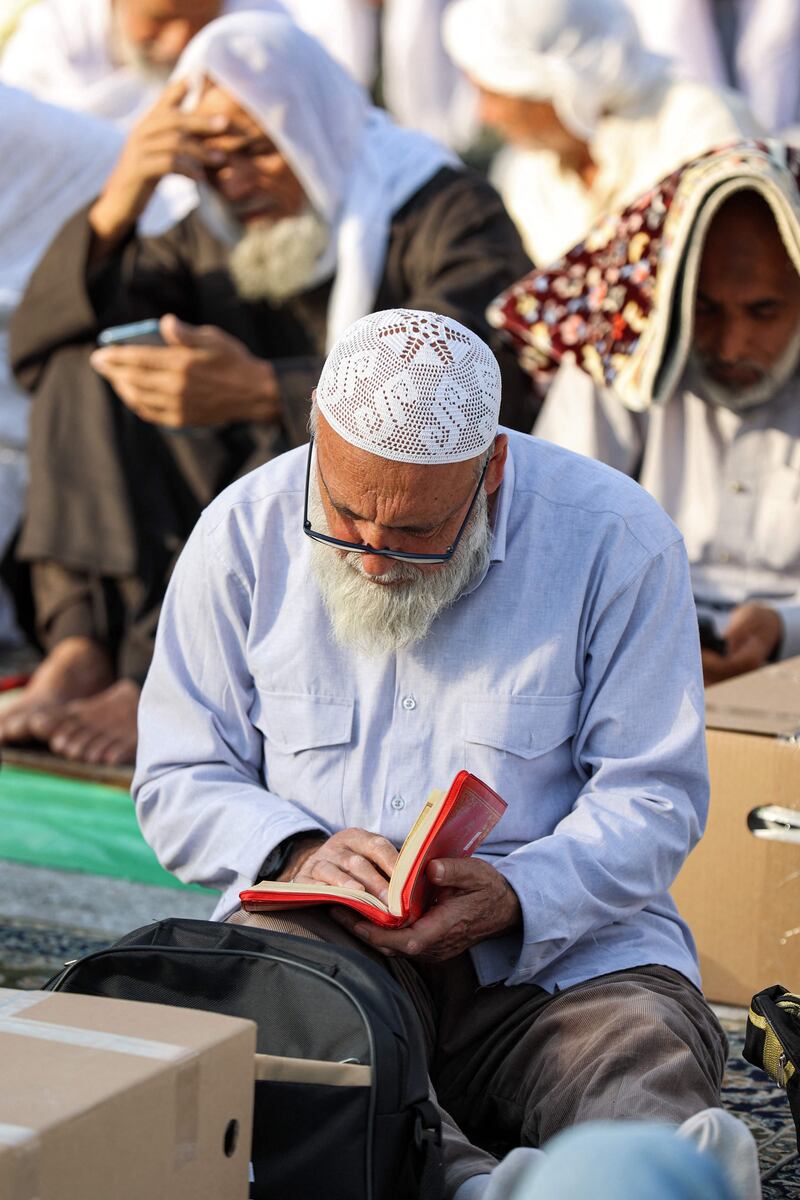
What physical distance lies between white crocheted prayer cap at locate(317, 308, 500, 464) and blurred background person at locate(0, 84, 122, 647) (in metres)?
3.40

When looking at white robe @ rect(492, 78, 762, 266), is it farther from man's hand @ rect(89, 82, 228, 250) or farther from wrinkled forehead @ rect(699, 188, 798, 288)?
wrinkled forehead @ rect(699, 188, 798, 288)

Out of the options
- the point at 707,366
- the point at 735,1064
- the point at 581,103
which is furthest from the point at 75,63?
the point at 735,1064

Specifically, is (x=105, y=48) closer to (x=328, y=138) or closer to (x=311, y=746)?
(x=328, y=138)

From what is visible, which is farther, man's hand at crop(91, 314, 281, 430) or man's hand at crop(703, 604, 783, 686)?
man's hand at crop(91, 314, 281, 430)

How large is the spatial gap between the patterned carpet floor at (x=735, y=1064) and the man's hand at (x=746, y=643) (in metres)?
0.86

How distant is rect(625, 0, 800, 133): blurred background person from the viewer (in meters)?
8.81

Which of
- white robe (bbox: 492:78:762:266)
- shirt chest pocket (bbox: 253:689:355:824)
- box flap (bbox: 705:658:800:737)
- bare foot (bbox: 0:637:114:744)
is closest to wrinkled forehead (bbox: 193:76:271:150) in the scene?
bare foot (bbox: 0:637:114:744)

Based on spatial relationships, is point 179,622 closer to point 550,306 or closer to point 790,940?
point 790,940

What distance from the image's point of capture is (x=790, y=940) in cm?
320

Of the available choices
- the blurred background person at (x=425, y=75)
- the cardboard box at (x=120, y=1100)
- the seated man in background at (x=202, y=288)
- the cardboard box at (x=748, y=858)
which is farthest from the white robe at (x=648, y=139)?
the cardboard box at (x=120, y=1100)

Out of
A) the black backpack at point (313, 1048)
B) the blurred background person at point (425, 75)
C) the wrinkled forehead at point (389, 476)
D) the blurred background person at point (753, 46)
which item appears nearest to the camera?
the black backpack at point (313, 1048)

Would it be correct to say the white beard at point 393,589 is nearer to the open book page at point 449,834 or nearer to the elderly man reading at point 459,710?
the elderly man reading at point 459,710

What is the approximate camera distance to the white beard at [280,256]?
16.2 feet

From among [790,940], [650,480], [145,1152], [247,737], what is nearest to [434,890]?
[247,737]
